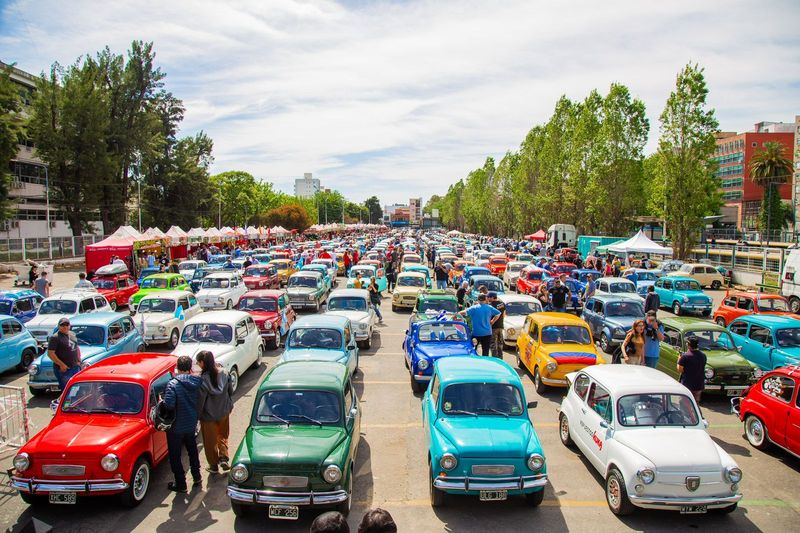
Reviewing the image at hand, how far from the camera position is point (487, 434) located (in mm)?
7137

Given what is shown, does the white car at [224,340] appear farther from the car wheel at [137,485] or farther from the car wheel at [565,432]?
the car wheel at [565,432]

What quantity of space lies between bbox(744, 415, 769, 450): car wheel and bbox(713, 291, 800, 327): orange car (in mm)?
10206

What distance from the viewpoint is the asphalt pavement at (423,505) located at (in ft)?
22.0

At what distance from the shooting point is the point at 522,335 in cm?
1398

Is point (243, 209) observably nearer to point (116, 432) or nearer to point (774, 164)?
point (774, 164)

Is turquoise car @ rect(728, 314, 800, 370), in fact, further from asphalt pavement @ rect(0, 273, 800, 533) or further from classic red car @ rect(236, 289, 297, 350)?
classic red car @ rect(236, 289, 297, 350)

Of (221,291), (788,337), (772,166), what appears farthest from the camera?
(772,166)

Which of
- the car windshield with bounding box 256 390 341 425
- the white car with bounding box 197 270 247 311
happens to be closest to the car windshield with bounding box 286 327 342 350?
the car windshield with bounding box 256 390 341 425

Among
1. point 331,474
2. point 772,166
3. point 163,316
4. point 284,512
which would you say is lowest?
point 284,512

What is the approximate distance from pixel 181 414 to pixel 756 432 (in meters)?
9.23

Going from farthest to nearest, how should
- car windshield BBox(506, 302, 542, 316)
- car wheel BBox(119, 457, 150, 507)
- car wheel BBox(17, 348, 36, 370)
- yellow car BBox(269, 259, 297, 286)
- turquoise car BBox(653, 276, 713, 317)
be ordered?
yellow car BBox(269, 259, 297, 286)
turquoise car BBox(653, 276, 713, 317)
car windshield BBox(506, 302, 542, 316)
car wheel BBox(17, 348, 36, 370)
car wheel BBox(119, 457, 150, 507)

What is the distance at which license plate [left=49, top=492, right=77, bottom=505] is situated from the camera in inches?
261

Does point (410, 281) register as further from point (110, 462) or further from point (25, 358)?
point (110, 462)

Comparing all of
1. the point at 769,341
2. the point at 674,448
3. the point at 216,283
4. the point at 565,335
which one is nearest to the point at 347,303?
the point at 565,335
